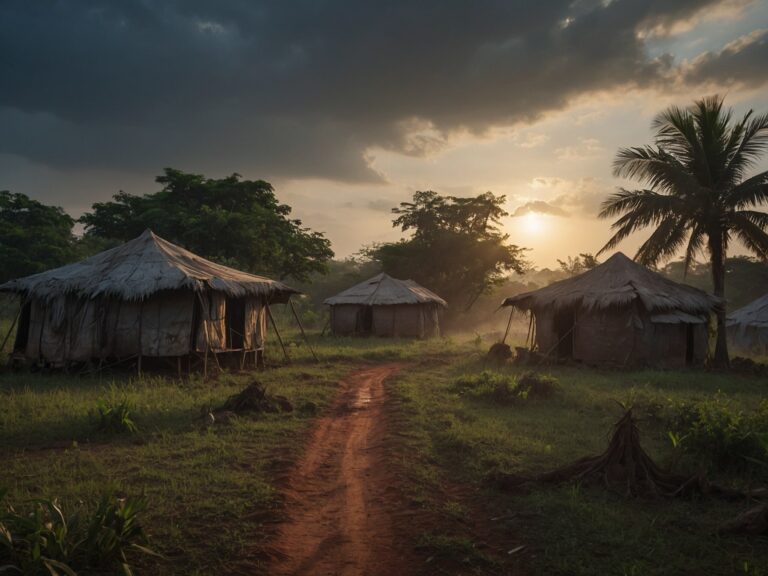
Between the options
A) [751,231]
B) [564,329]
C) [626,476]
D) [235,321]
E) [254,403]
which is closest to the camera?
[626,476]

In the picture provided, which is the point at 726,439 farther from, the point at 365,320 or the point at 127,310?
the point at 365,320

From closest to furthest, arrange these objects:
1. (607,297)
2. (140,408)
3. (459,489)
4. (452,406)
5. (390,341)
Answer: (459,489) → (140,408) → (452,406) → (607,297) → (390,341)

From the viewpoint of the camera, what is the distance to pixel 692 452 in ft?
23.0

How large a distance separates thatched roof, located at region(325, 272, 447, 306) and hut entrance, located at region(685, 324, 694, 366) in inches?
507

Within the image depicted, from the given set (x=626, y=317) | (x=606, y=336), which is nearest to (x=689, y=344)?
(x=626, y=317)

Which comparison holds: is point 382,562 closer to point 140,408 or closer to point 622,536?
point 622,536

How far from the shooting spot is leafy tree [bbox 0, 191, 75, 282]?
2698cm

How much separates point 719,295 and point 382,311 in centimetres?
1552

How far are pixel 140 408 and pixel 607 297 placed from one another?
1428cm

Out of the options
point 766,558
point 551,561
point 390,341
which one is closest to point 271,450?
point 551,561

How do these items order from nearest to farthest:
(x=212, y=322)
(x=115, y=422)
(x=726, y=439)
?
(x=726, y=439), (x=115, y=422), (x=212, y=322)

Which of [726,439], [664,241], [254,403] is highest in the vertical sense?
[664,241]

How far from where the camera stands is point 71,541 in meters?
4.11

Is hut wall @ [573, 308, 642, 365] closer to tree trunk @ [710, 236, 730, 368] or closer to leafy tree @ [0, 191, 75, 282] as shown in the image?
tree trunk @ [710, 236, 730, 368]
